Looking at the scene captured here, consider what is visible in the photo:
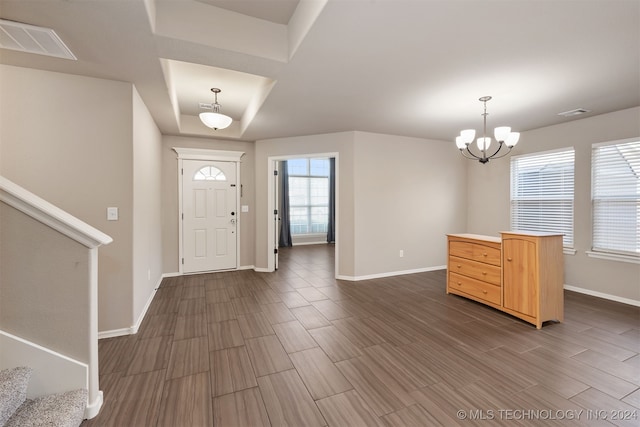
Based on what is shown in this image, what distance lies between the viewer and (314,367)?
221 centimetres

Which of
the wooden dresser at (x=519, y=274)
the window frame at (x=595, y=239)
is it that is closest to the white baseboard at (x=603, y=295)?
the window frame at (x=595, y=239)

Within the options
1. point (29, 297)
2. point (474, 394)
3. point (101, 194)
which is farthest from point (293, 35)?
point (474, 394)

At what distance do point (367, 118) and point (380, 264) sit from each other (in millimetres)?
2478

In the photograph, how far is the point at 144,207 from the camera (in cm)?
328

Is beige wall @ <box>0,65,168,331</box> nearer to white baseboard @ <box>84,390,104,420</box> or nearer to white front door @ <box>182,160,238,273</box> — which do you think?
white baseboard @ <box>84,390,104,420</box>

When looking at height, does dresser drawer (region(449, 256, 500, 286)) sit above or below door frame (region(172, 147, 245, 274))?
below

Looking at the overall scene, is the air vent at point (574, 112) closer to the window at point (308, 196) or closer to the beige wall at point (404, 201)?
the beige wall at point (404, 201)

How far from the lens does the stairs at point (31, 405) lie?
1.39 meters

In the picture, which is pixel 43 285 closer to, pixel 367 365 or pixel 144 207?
pixel 144 207

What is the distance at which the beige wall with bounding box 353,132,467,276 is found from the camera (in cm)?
470

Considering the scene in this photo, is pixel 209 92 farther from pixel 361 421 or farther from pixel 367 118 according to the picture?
pixel 361 421

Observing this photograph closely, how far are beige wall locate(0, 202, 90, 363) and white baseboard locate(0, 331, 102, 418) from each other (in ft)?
0.11

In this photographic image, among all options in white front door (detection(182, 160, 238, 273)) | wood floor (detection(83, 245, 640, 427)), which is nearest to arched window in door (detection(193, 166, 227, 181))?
white front door (detection(182, 160, 238, 273))

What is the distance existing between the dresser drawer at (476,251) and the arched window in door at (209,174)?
4092 millimetres
